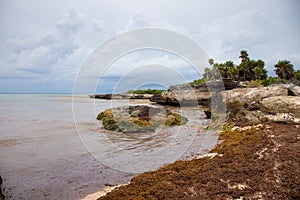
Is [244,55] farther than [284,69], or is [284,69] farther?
[244,55]

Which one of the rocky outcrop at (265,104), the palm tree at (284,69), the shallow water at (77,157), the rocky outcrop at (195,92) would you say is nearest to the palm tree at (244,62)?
the palm tree at (284,69)

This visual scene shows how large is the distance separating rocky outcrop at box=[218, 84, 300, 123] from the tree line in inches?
1908

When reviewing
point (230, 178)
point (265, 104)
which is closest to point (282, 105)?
point (265, 104)

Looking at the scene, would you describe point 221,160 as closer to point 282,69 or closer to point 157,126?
point 157,126

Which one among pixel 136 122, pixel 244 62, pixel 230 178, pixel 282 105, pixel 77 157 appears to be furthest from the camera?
pixel 244 62

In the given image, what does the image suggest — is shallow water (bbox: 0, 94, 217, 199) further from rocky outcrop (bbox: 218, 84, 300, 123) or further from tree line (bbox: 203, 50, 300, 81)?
tree line (bbox: 203, 50, 300, 81)

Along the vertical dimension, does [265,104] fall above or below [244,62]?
below

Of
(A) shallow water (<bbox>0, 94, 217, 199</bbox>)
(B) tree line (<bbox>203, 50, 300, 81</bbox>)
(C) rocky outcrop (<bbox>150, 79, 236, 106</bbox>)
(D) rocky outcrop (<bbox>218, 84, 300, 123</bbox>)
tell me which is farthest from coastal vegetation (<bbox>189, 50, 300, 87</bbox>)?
(A) shallow water (<bbox>0, 94, 217, 199</bbox>)

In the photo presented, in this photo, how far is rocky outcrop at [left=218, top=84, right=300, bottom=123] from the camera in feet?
35.9

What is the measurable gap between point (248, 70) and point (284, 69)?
9689mm

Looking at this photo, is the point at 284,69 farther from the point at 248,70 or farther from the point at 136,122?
the point at 136,122

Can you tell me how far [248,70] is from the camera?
64.6m

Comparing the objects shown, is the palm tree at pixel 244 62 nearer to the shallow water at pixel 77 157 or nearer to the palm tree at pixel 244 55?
the palm tree at pixel 244 55

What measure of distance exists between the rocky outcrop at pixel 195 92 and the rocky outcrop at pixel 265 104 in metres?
17.1
